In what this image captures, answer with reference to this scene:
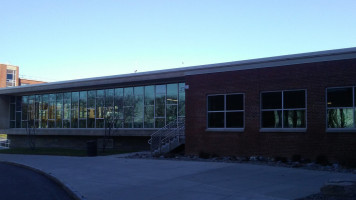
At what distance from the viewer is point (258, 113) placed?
18.4m

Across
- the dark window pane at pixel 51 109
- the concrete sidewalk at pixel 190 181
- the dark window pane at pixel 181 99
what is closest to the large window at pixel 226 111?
the concrete sidewalk at pixel 190 181

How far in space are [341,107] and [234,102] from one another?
5.21 meters

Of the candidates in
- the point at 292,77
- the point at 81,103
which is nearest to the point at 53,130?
the point at 81,103

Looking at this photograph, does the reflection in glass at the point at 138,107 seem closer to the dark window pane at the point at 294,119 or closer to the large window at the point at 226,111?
the large window at the point at 226,111

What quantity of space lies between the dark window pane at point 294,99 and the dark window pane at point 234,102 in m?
2.29

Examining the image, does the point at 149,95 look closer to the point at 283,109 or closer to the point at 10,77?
the point at 283,109

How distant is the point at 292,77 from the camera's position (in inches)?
688

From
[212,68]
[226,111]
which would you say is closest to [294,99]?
[226,111]

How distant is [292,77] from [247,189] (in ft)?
28.4

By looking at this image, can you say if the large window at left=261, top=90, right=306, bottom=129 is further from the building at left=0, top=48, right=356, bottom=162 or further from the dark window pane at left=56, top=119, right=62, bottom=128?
the dark window pane at left=56, top=119, right=62, bottom=128

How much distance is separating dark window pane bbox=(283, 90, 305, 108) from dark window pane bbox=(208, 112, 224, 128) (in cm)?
353

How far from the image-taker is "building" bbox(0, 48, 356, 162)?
16.3 metres

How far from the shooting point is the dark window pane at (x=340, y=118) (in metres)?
16.0

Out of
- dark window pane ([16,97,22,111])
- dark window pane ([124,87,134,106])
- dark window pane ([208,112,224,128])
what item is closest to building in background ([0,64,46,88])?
dark window pane ([16,97,22,111])
